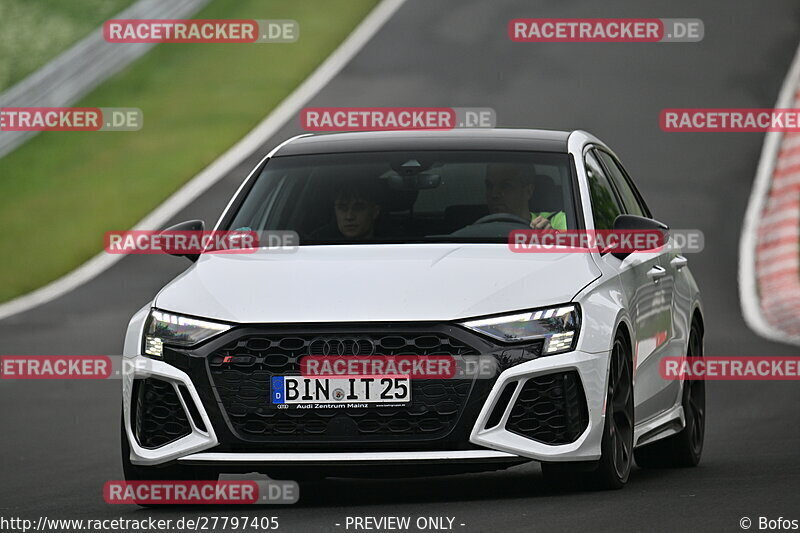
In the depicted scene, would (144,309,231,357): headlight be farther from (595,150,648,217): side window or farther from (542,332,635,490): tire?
(595,150,648,217): side window

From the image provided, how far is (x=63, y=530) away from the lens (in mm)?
7594

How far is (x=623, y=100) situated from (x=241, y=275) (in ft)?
64.1

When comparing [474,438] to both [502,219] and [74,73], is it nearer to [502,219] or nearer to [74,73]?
[502,219]

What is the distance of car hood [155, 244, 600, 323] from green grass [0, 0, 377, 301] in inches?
502

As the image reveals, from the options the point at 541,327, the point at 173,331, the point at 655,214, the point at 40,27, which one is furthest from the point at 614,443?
the point at 40,27

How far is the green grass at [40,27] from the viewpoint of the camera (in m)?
31.4

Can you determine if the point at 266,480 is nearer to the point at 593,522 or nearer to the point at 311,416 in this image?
the point at 311,416

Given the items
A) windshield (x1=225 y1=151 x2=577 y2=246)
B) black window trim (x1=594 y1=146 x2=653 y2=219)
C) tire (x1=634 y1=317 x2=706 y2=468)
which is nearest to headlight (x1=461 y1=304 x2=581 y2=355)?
windshield (x1=225 y1=151 x2=577 y2=246)

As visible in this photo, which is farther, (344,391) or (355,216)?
(355,216)

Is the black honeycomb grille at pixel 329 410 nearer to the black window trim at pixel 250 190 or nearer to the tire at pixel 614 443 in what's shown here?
the tire at pixel 614 443

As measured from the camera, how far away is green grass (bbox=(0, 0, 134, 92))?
3138 cm

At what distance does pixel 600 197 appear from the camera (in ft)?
30.6

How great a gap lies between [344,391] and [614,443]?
1.30 meters

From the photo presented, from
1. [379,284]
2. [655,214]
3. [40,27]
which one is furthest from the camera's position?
[40,27]
